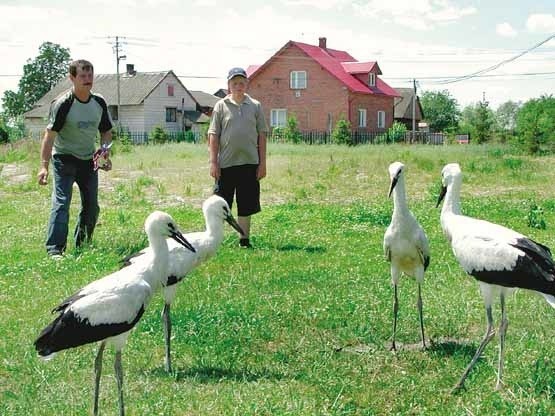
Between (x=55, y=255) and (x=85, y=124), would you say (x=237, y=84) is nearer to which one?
(x=85, y=124)

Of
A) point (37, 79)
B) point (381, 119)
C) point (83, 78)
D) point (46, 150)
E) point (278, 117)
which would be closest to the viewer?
point (83, 78)

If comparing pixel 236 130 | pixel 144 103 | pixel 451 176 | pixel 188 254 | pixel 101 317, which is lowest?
pixel 101 317

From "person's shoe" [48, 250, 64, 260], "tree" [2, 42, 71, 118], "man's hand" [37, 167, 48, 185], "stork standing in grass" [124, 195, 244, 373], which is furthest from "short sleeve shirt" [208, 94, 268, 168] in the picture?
"tree" [2, 42, 71, 118]

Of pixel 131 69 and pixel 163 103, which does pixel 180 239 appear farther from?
pixel 131 69

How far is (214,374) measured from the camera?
5.32 meters

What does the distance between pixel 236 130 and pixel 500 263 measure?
542 centimetres

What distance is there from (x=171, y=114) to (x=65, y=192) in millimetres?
54535

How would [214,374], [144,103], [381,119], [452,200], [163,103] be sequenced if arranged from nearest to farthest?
[214,374], [452,200], [381,119], [144,103], [163,103]

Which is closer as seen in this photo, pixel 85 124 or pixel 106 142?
pixel 85 124

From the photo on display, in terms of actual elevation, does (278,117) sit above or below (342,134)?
above

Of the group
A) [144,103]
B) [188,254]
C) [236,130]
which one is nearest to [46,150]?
[236,130]

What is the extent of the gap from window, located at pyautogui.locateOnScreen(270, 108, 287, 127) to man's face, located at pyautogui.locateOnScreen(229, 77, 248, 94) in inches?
1658

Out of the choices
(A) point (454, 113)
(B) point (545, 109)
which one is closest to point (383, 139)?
(B) point (545, 109)

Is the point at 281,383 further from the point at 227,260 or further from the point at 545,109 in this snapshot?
the point at 545,109
